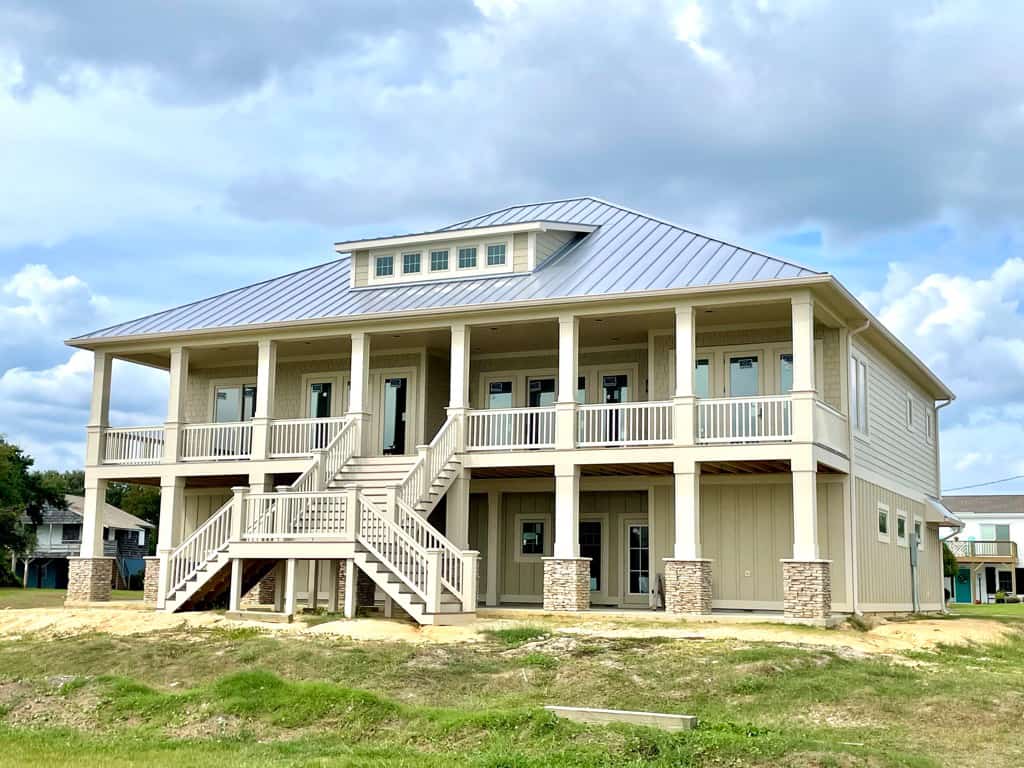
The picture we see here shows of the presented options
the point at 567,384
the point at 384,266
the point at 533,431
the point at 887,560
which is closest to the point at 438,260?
the point at 384,266

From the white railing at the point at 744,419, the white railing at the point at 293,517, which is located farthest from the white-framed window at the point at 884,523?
Answer: the white railing at the point at 293,517

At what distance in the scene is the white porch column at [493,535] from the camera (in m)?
27.9

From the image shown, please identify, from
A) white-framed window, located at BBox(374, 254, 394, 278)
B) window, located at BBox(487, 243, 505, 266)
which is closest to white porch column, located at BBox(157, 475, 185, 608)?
white-framed window, located at BBox(374, 254, 394, 278)

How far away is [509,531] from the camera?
28625 millimetres

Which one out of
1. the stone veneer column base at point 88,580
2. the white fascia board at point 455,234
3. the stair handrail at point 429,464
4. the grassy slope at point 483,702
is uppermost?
the white fascia board at point 455,234

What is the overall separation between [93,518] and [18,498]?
27901mm

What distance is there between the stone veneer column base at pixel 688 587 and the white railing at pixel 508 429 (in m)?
3.83

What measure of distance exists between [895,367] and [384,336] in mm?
12600

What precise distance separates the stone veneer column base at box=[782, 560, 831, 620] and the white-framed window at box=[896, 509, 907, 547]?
8255mm

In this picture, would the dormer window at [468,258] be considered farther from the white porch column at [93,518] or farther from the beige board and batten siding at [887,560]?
the white porch column at [93,518]

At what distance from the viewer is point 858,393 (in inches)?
1038

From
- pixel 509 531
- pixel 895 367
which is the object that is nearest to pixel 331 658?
pixel 509 531

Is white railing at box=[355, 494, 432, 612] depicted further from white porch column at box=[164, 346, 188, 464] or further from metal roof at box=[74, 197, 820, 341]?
white porch column at box=[164, 346, 188, 464]

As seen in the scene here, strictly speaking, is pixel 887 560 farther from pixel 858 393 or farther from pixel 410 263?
pixel 410 263
